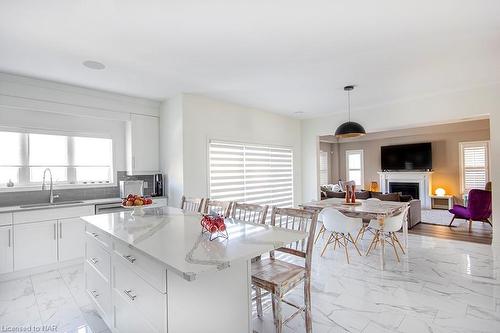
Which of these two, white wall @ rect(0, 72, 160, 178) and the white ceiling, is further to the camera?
white wall @ rect(0, 72, 160, 178)

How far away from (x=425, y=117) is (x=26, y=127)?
20.9 ft

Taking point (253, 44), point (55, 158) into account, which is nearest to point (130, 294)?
point (253, 44)

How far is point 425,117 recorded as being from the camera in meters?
4.74

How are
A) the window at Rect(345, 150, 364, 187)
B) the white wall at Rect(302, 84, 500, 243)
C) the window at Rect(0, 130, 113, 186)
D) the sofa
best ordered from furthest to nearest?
the window at Rect(345, 150, 364, 187) < the sofa < the white wall at Rect(302, 84, 500, 243) < the window at Rect(0, 130, 113, 186)

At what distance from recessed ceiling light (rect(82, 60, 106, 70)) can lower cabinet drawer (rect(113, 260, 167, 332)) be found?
2355mm

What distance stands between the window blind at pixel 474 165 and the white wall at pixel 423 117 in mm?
4819

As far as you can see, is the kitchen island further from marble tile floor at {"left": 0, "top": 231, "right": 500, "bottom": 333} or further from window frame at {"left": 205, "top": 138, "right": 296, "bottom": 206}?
window frame at {"left": 205, "top": 138, "right": 296, "bottom": 206}

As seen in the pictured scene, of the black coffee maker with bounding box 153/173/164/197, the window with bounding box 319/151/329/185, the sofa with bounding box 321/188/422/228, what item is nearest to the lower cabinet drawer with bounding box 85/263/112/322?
the black coffee maker with bounding box 153/173/164/197

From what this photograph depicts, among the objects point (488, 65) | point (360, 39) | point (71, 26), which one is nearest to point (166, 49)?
point (71, 26)

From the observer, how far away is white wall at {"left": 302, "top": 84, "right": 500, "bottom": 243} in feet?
13.3

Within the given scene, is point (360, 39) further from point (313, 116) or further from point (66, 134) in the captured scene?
point (66, 134)

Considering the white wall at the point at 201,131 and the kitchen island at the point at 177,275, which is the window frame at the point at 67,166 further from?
the kitchen island at the point at 177,275

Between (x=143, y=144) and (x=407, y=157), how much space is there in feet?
28.9

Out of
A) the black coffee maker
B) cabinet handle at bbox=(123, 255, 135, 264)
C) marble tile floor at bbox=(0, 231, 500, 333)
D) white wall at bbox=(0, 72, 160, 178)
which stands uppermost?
white wall at bbox=(0, 72, 160, 178)
